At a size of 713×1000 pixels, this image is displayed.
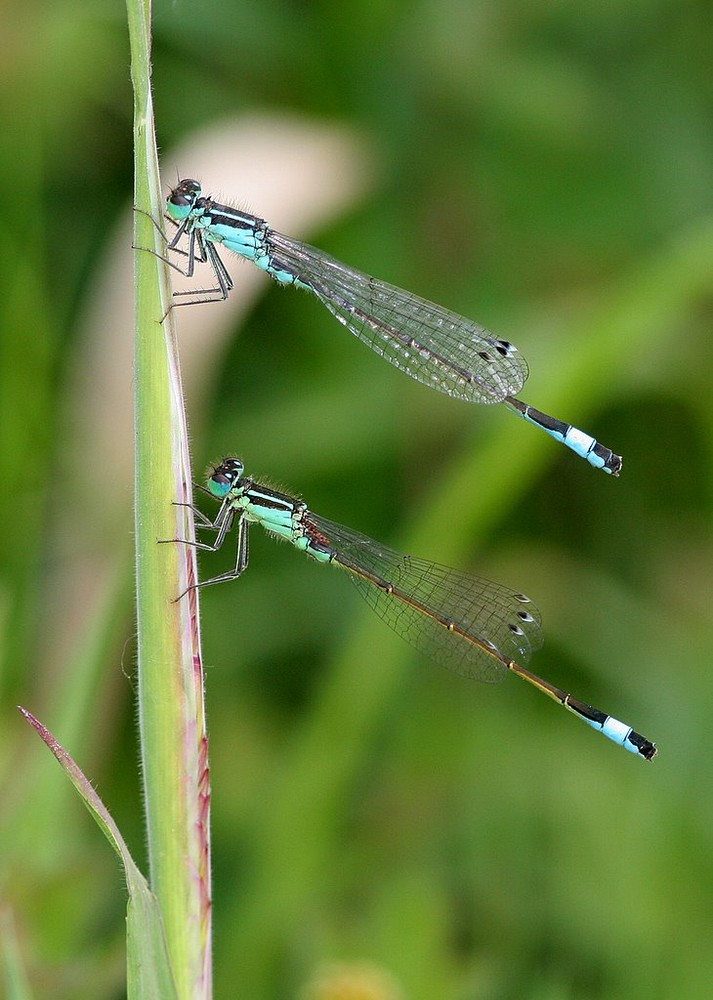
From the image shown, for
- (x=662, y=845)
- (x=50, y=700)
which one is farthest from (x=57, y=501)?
(x=662, y=845)

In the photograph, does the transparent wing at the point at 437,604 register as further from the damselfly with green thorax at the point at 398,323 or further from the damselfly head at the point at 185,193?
the damselfly head at the point at 185,193

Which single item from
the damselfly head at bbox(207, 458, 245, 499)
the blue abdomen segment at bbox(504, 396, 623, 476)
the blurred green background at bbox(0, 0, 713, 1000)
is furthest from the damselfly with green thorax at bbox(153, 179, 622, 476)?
the blurred green background at bbox(0, 0, 713, 1000)

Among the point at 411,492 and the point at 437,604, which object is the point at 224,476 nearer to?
the point at 437,604

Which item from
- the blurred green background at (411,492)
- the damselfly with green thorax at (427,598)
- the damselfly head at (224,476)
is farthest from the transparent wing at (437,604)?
the blurred green background at (411,492)

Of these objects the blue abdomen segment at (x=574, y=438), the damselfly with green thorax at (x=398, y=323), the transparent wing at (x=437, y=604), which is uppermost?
the damselfly with green thorax at (x=398, y=323)

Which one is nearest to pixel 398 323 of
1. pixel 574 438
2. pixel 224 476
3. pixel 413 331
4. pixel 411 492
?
pixel 413 331

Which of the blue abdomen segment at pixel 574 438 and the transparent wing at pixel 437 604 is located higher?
the blue abdomen segment at pixel 574 438

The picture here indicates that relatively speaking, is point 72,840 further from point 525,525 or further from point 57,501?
point 525,525
